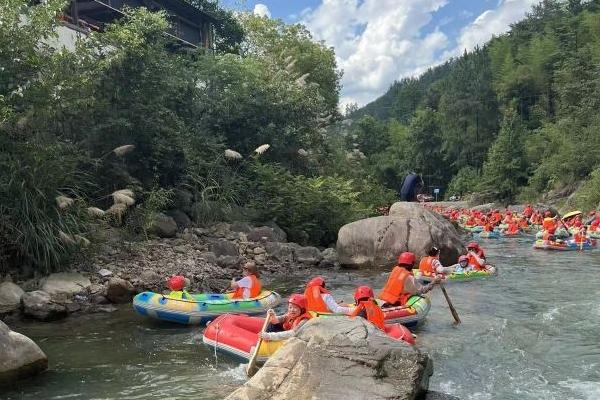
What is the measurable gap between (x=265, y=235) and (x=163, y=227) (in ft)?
9.05

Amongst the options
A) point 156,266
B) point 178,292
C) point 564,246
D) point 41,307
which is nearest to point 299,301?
point 178,292

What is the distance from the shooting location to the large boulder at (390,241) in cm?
1467

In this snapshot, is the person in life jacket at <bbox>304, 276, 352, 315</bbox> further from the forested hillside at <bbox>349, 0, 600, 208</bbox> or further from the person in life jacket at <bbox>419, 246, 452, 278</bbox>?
the forested hillside at <bbox>349, 0, 600, 208</bbox>

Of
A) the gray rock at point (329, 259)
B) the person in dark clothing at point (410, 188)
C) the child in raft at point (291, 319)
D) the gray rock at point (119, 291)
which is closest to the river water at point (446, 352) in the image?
the gray rock at point (119, 291)

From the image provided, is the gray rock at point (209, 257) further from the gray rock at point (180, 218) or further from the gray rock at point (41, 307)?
the gray rock at point (41, 307)

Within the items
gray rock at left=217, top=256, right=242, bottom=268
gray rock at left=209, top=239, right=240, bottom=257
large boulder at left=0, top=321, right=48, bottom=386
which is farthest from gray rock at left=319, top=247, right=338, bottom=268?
large boulder at left=0, top=321, right=48, bottom=386

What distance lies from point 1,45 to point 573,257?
48.7ft

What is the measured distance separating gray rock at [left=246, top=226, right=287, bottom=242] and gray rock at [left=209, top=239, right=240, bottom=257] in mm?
1198

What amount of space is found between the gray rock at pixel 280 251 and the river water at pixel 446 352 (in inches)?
111

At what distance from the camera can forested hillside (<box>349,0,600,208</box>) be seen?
122ft

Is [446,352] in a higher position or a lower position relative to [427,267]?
lower

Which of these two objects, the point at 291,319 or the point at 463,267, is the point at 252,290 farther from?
the point at 463,267

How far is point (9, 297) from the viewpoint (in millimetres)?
9445

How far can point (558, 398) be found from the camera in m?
5.86
